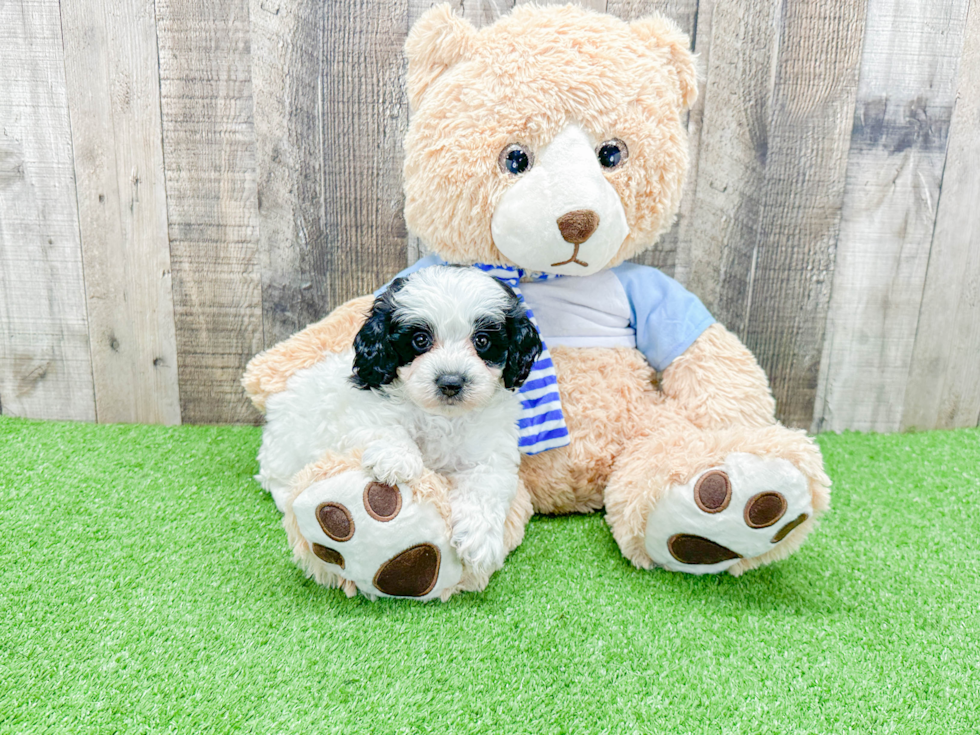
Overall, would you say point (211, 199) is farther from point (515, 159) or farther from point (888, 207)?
point (888, 207)

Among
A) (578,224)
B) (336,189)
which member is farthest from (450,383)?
(336,189)

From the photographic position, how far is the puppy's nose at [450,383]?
3.83 ft

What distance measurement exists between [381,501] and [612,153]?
86 centimetres

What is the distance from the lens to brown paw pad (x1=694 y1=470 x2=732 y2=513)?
1.21m

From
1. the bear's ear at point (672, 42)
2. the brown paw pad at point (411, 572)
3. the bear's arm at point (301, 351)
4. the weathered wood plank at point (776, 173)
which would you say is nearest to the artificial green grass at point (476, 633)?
the brown paw pad at point (411, 572)

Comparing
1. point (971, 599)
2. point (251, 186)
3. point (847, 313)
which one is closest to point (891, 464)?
point (847, 313)

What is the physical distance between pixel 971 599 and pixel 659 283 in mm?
910

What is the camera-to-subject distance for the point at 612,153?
1.41m

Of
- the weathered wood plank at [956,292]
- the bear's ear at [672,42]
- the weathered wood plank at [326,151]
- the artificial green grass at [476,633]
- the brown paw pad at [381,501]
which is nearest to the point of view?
the artificial green grass at [476,633]

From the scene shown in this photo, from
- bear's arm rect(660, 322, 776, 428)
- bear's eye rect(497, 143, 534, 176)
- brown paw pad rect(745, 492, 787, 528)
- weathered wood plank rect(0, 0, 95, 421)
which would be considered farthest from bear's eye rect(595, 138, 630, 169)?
weathered wood plank rect(0, 0, 95, 421)

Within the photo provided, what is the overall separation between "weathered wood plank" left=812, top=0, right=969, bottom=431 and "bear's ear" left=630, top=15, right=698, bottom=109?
0.66 meters

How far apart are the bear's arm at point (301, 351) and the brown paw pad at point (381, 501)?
0.50m

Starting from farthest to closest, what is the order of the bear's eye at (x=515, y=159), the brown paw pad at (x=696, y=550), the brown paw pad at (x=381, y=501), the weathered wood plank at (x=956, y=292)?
1. the weathered wood plank at (x=956, y=292)
2. the bear's eye at (x=515, y=159)
3. the brown paw pad at (x=696, y=550)
4. the brown paw pad at (x=381, y=501)

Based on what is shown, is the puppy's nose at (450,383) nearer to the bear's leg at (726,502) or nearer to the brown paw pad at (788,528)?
the bear's leg at (726,502)
